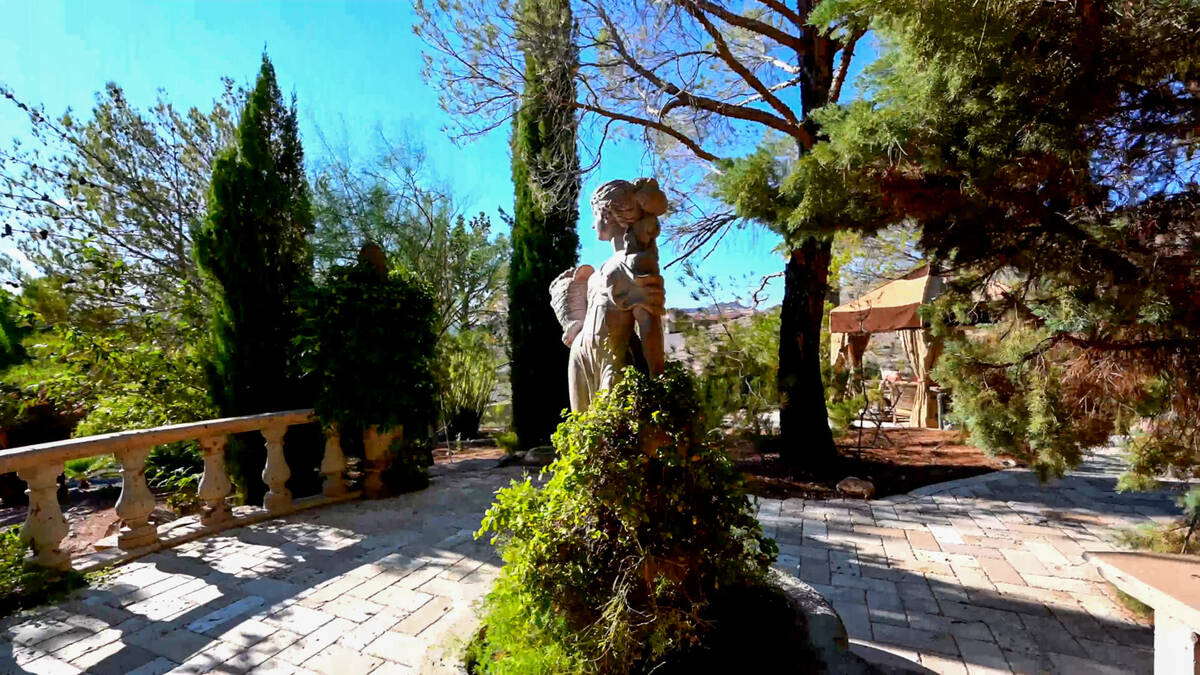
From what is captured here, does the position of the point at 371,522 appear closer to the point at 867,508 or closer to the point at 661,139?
the point at 867,508

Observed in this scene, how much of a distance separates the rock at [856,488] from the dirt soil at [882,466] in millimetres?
84

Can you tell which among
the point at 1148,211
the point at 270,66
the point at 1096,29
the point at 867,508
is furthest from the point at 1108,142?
the point at 270,66

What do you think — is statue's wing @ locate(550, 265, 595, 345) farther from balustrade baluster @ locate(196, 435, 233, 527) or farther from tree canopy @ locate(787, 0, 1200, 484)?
balustrade baluster @ locate(196, 435, 233, 527)

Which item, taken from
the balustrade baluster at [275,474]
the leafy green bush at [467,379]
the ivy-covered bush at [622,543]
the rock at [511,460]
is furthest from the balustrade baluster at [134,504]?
the leafy green bush at [467,379]

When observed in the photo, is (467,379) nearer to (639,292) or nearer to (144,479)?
(144,479)

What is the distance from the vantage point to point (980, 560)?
345 centimetres

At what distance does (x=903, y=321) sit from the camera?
25.0 feet

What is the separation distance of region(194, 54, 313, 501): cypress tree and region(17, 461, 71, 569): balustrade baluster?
1.61m

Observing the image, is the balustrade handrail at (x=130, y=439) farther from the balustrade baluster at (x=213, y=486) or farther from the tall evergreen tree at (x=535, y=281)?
the tall evergreen tree at (x=535, y=281)

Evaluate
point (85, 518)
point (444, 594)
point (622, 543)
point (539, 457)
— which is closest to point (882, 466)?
point (539, 457)

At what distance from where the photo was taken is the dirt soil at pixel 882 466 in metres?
5.37

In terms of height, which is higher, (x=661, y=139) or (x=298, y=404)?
(x=661, y=139)

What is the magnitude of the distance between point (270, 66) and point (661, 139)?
4.56m

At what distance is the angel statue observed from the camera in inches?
78.6
